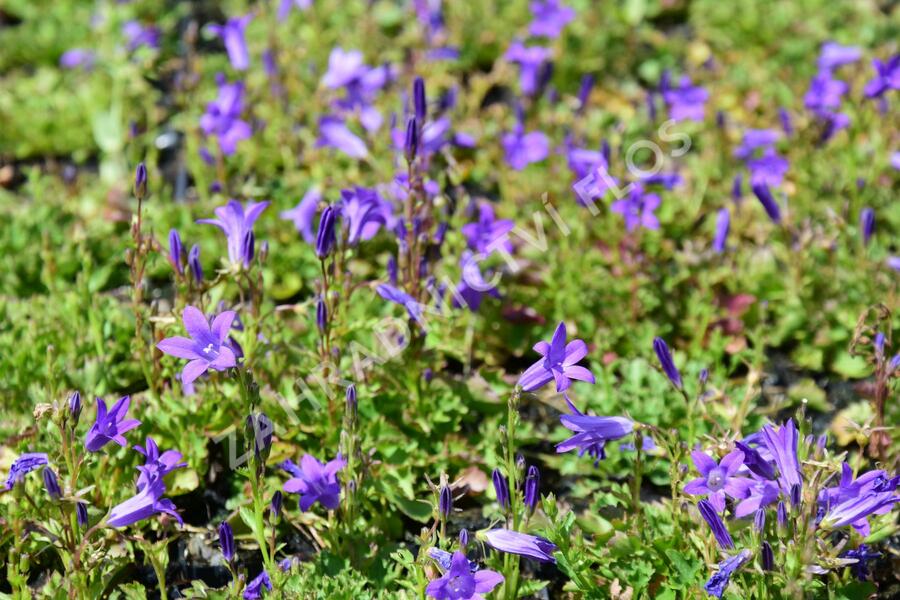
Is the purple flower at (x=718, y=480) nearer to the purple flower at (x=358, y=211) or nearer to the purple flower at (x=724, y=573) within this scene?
the purple flower at (x=724, y=573)

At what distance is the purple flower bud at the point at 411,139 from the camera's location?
3.45 metres

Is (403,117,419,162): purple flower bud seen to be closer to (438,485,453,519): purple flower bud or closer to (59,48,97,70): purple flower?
(438,485,453,519): purple flower bud

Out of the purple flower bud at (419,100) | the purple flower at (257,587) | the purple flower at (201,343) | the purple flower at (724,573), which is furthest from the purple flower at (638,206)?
the purple flower at (257,587)

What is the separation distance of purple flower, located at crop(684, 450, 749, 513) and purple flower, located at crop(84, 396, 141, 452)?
150 cm

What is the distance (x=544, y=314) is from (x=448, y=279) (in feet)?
1.56

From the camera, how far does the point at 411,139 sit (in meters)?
3.45

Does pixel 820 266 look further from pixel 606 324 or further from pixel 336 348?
pixel 336 348

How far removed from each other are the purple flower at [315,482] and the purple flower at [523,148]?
7.04ft

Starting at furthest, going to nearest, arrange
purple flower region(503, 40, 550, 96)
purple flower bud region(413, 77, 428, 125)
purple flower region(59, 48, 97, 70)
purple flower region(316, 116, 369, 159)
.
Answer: purple flower region(59, 48, 97, 70)
purple flower region(503, 40, 550, 96)
purple flower region(316, 116, 369, 159)
purple flower bud region(413, 77, 428, 125)

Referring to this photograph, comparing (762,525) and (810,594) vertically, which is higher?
(762,525)

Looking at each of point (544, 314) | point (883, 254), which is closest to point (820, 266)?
point (883, 254)

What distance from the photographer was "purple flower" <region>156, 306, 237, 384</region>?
270 cm

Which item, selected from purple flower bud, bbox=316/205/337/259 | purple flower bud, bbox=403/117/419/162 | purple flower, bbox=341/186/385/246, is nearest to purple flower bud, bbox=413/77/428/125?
purple flower bud, bbox=403/117/419/162

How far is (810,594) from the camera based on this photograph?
9.08 ft
